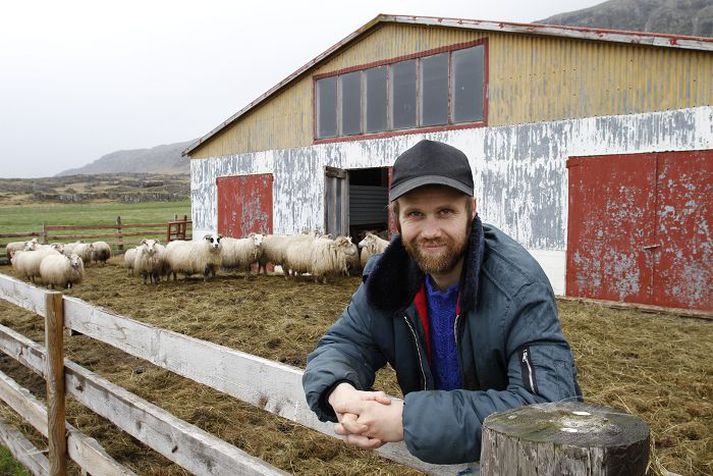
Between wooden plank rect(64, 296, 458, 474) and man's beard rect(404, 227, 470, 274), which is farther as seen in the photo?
wooden plank rect(64, 296, 458, 474)

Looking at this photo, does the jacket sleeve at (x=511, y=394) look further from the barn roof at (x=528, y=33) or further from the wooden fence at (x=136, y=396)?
the barn roof at (x=528, y=33)

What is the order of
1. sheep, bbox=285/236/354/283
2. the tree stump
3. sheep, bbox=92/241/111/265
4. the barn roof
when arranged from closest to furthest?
the tree stump < the barn roof < sheep, bbox=285/236/354/283 < sheep, bbox=92/241/111/265

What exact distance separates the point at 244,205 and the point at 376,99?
5.75m

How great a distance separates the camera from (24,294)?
14.8 ft

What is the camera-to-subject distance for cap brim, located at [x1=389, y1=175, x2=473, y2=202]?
70.2 inches

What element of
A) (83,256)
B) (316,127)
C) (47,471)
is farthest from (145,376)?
(83,256)

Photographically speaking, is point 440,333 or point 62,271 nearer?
point 440,333

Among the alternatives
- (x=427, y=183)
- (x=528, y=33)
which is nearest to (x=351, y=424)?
(x=427, y=183)

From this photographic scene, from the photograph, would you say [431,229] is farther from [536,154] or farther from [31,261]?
[31,261]

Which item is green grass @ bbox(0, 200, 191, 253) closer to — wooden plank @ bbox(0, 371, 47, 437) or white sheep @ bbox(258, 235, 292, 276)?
white sheep @ bbox(258, 235, 292, 276)

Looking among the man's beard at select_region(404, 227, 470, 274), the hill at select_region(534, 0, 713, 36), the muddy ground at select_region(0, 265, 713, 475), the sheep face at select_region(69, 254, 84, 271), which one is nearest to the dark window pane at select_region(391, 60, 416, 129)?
the muddy ground at select_region(0, 265, 713, 475)

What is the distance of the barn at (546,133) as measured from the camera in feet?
30.3

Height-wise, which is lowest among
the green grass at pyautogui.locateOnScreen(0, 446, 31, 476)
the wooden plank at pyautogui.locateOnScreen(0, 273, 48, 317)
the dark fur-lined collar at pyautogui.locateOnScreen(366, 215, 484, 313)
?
the green grass at pyautogui.locateOnScreen(0, 446, 31, 476)

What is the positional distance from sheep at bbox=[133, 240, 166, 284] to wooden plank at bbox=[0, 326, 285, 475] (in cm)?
894
